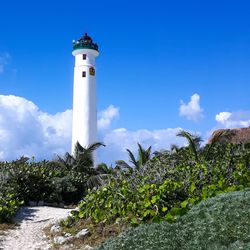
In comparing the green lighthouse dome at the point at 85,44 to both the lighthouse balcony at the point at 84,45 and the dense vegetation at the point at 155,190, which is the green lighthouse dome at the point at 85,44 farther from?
the dense vegetation at the point at 155,190

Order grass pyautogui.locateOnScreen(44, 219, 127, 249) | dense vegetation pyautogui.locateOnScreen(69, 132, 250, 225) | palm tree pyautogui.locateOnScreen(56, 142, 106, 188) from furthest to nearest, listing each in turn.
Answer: palm tree pyautogui.locateOnScreen(56, 142, 106, 188) < dense vegetation pyautogui.locateOnScreen(69, 132, 250, 225) < grass pyautogui.locateOnScreen(44, 219, 127, 249)

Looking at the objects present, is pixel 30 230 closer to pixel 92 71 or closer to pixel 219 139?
pixel 219 139

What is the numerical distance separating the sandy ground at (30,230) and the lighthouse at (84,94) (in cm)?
1250

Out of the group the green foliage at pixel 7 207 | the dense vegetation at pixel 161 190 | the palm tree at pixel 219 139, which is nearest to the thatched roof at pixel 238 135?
the palm tree at pixel 219 139

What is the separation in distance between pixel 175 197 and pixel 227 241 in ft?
12.8

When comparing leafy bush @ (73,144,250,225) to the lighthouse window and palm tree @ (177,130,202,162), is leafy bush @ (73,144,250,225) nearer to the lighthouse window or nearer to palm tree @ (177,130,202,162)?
palm tree @ (177,130,202,162)

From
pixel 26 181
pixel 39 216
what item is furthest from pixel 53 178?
pixel 39 216

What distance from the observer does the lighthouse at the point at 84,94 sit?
25.7 meters

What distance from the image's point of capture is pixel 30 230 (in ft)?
32.8

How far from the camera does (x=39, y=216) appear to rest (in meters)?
11.8

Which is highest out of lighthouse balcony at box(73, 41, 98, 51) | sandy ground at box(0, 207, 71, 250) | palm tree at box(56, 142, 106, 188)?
lighthouse balcony at box(73, 41, 98, 51)

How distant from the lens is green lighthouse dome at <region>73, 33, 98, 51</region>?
27172 millimetres

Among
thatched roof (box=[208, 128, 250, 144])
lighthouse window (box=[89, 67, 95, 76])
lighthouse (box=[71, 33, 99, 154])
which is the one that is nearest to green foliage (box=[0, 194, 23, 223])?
thatched roof (box=[208, 128, 250, 144])

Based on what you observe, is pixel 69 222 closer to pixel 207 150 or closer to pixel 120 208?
pixel 120 208
